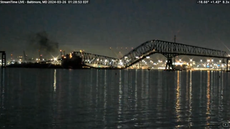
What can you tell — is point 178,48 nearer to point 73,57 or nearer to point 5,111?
point 73,57

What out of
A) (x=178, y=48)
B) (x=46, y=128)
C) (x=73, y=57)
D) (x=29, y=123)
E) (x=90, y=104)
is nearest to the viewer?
(x=46, y=128)

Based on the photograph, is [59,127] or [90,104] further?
[90,104]

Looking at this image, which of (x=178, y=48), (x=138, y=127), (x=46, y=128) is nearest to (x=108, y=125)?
(x=138, y=127)

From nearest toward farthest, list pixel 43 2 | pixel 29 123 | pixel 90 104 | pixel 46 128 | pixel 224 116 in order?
1. pixel 46 128
2. pixel 29 123
3. pixel 224 116
4. pixel 90 104
5. pixel 43 2

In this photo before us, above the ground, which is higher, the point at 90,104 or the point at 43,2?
the point at 43,2

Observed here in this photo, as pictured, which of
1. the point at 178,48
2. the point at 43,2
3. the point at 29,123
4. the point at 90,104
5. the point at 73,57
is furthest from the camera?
the point at 73,57

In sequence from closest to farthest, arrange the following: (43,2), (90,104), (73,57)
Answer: (90,104)
(43,2)
(73,57)

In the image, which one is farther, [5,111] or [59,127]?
[5,111]

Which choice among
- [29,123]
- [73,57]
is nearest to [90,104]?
[29,123]

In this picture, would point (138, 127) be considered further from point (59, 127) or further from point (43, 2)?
point (43, 2)
